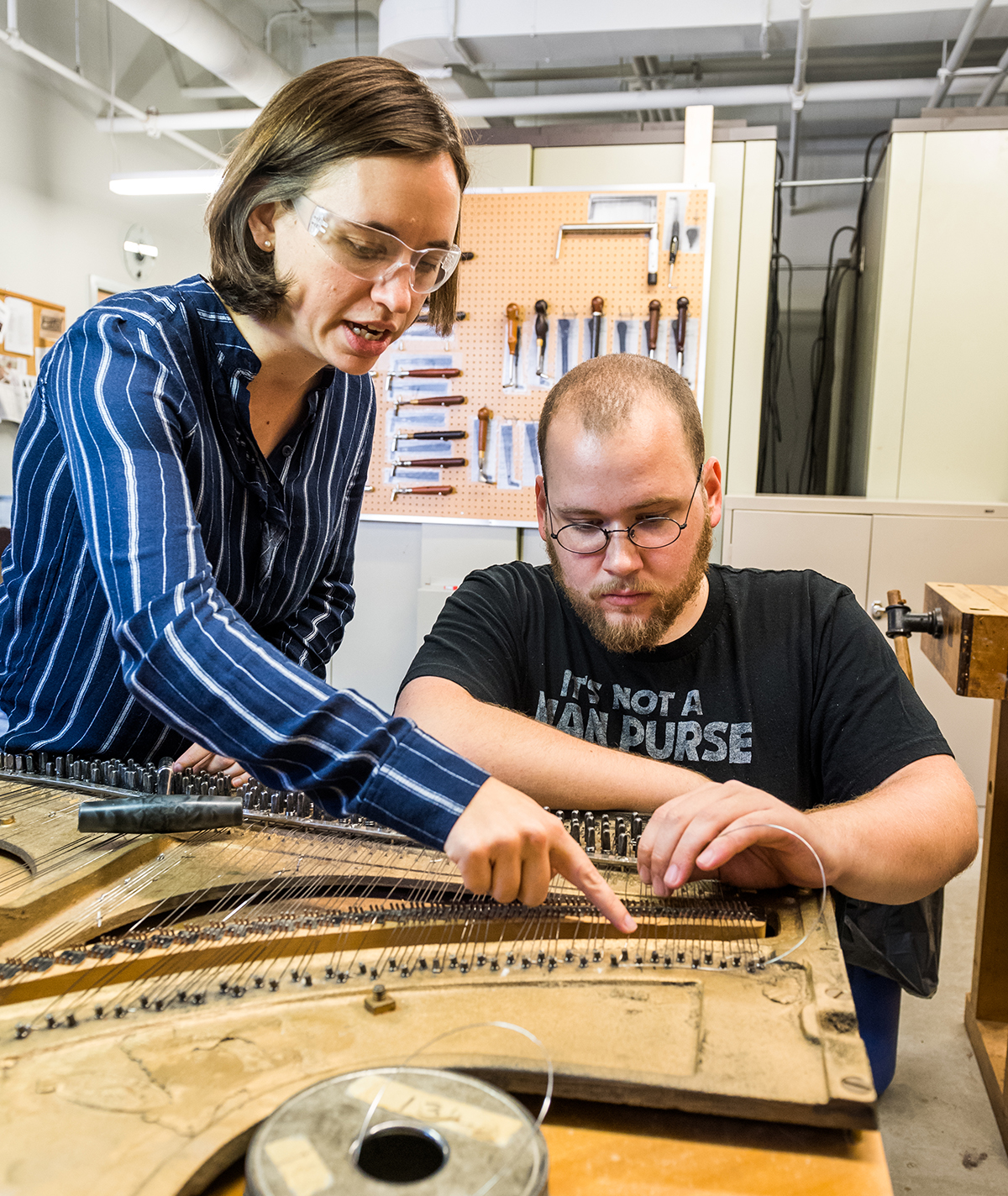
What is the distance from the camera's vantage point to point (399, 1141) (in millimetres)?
616

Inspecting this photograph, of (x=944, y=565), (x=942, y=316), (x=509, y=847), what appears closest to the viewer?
(x=509, y=847)

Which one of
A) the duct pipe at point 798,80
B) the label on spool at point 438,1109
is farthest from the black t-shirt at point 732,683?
the duct pipe at point 798,80

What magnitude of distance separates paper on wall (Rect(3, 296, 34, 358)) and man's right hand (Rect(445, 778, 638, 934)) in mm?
5350

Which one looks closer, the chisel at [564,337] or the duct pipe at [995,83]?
the chisel at [564,337]

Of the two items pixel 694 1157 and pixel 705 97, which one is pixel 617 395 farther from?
pixel 705 97

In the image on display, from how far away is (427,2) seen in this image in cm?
458

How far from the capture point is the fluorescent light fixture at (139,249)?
6301mm

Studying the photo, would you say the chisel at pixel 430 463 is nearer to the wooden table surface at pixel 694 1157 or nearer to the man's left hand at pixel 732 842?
the man's left hand at pixel 732 842

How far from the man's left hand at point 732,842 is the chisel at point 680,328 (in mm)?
3521

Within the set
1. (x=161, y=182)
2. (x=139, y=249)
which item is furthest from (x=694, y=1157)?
(x=139, y=249)

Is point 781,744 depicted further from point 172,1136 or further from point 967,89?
point 967,89

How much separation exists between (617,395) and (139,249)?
5.76 m

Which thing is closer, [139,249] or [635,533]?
[635,533]

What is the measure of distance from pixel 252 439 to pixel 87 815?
2.13 ft
